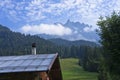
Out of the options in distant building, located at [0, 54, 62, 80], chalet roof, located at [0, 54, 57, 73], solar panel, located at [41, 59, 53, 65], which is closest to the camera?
distant building, located at [0, 54, 62, 80]

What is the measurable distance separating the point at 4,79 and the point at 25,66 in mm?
2110

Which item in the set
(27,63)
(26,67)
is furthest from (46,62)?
(26,67)

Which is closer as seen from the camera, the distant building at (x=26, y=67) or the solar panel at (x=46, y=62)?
the distant building at (x=26, y=67)

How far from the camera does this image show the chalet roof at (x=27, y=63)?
21906 mm

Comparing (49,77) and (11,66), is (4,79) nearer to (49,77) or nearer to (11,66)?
(11,66)

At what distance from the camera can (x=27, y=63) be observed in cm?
2319

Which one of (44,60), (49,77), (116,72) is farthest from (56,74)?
(116,72)

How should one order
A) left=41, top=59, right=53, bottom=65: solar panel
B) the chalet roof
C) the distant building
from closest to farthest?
the distant building
the chalet roof
left=41, top=59, right=53, bottom=65: solar panel

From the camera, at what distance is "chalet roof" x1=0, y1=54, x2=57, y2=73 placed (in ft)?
71.9

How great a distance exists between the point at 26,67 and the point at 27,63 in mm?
991

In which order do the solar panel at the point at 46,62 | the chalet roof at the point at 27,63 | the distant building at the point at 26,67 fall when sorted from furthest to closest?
the solar panel at the point at 46,62 < the chalet roof at the point at 27,63 < the distant building at the point at 26,67

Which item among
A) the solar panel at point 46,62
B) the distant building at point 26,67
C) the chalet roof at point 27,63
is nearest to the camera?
the distant building at point 26,67

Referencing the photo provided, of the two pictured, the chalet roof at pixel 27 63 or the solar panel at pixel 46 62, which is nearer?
the chalet roof at pixel 27 63

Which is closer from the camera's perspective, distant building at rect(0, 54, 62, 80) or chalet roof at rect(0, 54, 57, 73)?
Result: distant building at rect(0, 54, 62, 80)
